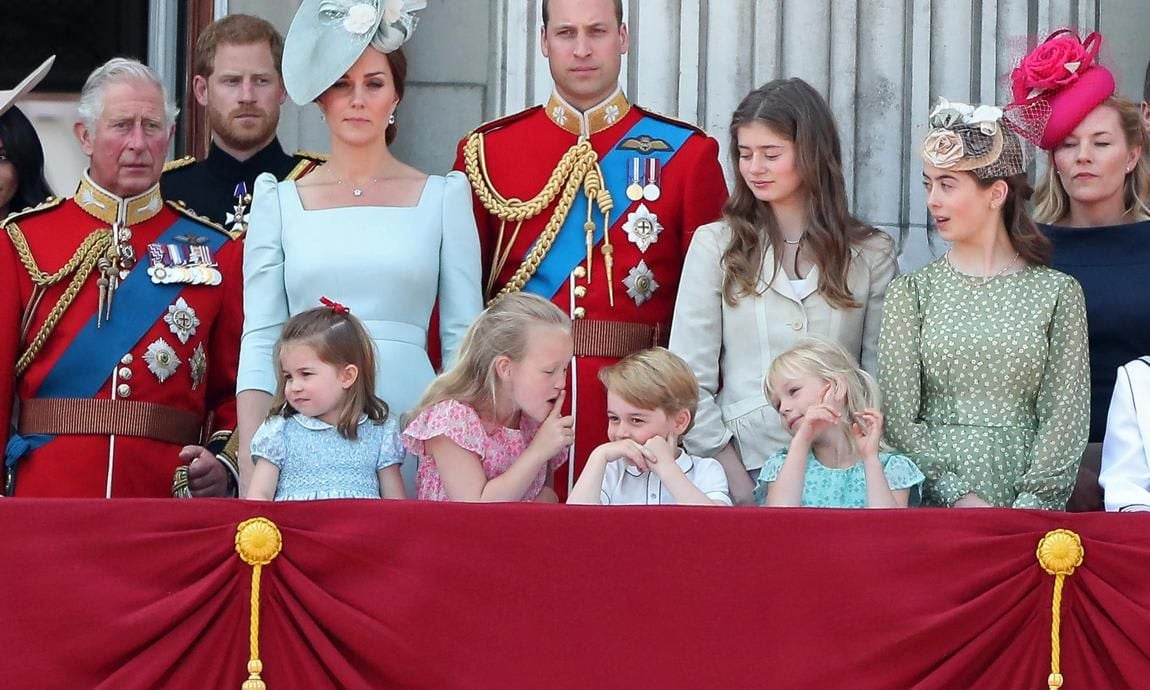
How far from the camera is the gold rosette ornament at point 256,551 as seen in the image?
3512 millimetres

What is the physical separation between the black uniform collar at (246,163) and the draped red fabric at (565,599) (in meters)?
1.83

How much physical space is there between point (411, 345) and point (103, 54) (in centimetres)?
206

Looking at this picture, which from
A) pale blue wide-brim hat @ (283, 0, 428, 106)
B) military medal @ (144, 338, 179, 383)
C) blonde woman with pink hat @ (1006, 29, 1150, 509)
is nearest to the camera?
pale blue wide-brim hat @ (283, 0, 428, 106)

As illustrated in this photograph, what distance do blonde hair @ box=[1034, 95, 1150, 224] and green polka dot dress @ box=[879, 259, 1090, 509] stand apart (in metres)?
0.56

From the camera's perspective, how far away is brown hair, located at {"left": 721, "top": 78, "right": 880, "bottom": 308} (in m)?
4.44

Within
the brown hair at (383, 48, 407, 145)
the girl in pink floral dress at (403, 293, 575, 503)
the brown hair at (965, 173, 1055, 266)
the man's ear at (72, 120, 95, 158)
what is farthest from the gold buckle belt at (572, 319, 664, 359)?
the man's ear at (72, 120, 95, 158)

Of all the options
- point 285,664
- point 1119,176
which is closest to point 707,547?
point 285,664

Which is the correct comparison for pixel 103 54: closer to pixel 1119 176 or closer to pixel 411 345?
pixel 411 345

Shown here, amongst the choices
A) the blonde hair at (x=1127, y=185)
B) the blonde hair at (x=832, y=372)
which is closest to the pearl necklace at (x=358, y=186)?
the blonde hair at (x=832, y=372)

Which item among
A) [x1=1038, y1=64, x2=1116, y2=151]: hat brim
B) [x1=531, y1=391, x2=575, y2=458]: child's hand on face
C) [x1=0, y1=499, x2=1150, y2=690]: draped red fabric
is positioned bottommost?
[x1=0, y1=499, x2=1150, y2=690]: draped red fabric

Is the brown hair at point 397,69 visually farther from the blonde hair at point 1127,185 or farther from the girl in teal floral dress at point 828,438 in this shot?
the blonde hair at point 1127,185

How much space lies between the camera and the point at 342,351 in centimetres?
407

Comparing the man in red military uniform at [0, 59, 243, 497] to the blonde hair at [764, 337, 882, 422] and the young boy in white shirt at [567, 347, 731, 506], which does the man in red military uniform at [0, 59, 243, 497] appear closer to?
the young boy in white shirt at [567, 347, 731, 506]

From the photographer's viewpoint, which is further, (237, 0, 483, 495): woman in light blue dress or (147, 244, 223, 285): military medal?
(147, 244, 223, 285): military medal
